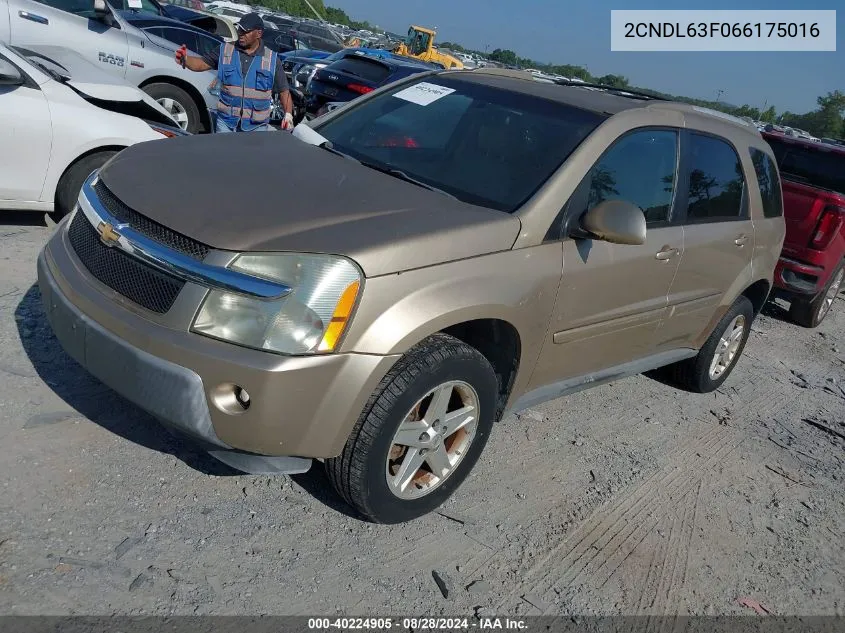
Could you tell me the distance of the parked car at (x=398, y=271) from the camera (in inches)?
103

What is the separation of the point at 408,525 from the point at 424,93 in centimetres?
230

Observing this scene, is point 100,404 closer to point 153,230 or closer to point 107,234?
point 107,234

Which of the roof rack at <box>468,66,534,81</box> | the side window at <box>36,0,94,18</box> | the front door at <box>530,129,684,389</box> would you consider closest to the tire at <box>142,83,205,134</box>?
the side window at <box>36,0,94,18</box>

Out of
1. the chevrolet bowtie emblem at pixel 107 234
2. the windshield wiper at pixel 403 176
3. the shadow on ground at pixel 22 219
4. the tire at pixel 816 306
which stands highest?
the windshield wiper at pixel 403 176

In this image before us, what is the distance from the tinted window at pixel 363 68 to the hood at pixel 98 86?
5.14 metres

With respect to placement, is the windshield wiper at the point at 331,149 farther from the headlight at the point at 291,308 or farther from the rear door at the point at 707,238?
the rear door at the point at 707,238

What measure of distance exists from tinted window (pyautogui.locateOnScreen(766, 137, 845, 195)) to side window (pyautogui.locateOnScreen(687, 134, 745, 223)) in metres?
3.56

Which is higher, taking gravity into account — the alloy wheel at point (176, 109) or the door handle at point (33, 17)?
the door handle at point (33, 17)

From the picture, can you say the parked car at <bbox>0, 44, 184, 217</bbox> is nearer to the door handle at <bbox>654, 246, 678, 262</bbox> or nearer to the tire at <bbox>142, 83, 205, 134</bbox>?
the tire at <bbox>142, 83, 205, 134</bbox>

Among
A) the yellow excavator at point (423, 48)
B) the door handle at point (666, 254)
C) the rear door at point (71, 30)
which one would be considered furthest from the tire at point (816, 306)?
the yellow excavator at point (423, 48)

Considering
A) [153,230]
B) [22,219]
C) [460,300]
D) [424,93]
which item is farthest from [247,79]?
[460,300]

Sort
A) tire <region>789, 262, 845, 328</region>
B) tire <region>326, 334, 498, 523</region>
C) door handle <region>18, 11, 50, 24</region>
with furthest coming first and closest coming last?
tire <region>789, 262, 845, 328</region>
door handle <region>18, 11, 50, 24</region>
tire <region>326, 334, 498, 523</region>

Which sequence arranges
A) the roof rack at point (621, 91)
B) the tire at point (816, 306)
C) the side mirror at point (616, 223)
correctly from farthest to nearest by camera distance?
the tire at point (816, 306)
the roof rack at point (621, 91)
the side mirror at point (616, 223)

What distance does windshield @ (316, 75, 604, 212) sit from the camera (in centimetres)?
346
